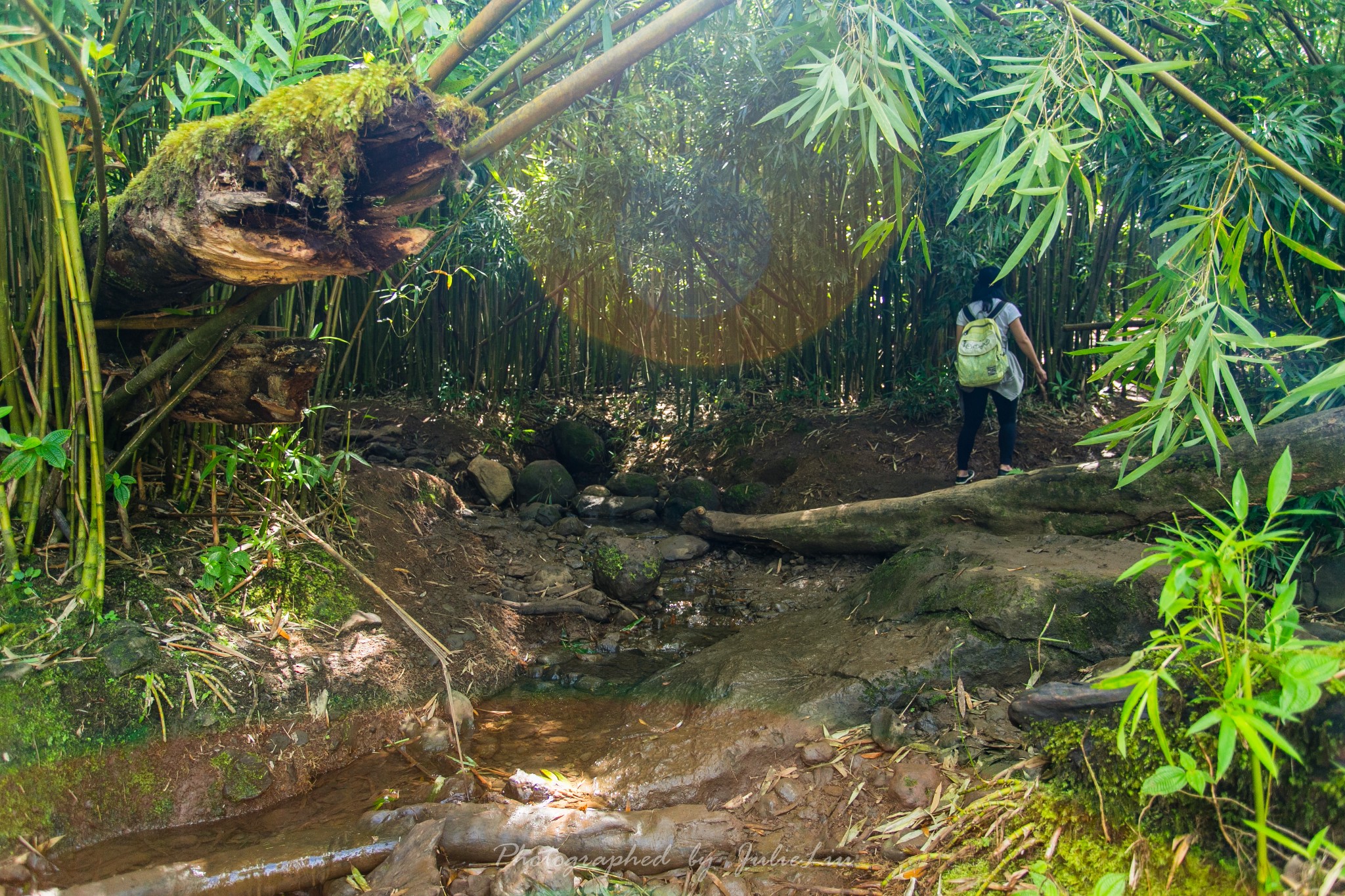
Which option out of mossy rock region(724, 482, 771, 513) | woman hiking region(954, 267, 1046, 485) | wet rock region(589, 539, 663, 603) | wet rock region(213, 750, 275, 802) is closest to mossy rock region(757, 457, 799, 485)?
mossy rock region(724, 482, 771, 513)

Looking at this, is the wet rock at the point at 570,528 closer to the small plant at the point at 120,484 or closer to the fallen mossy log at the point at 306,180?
the small plant at the point at 120,484

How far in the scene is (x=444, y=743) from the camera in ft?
8.87

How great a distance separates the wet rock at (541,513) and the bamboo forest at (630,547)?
262 mm

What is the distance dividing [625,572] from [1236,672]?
10.1 ft

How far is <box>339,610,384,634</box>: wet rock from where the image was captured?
9.81 ft

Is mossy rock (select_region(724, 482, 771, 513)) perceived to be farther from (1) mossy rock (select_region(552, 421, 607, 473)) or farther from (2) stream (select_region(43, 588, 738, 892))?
(2) stream (select_region(43, 588, 738, 892))

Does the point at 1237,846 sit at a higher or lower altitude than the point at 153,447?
lower

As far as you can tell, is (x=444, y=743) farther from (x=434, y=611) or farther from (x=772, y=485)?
(x=772, y=485)

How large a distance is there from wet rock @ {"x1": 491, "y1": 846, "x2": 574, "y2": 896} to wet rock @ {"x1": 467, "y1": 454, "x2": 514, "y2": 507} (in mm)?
3730

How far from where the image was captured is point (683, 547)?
4941mm

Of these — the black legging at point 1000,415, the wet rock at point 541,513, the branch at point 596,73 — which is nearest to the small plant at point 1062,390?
the black legging at point 1000,415

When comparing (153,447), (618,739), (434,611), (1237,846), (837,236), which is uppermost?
(837,236)

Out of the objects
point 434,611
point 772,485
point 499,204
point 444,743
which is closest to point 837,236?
point 772,485

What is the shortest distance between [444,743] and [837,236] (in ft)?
15.1
